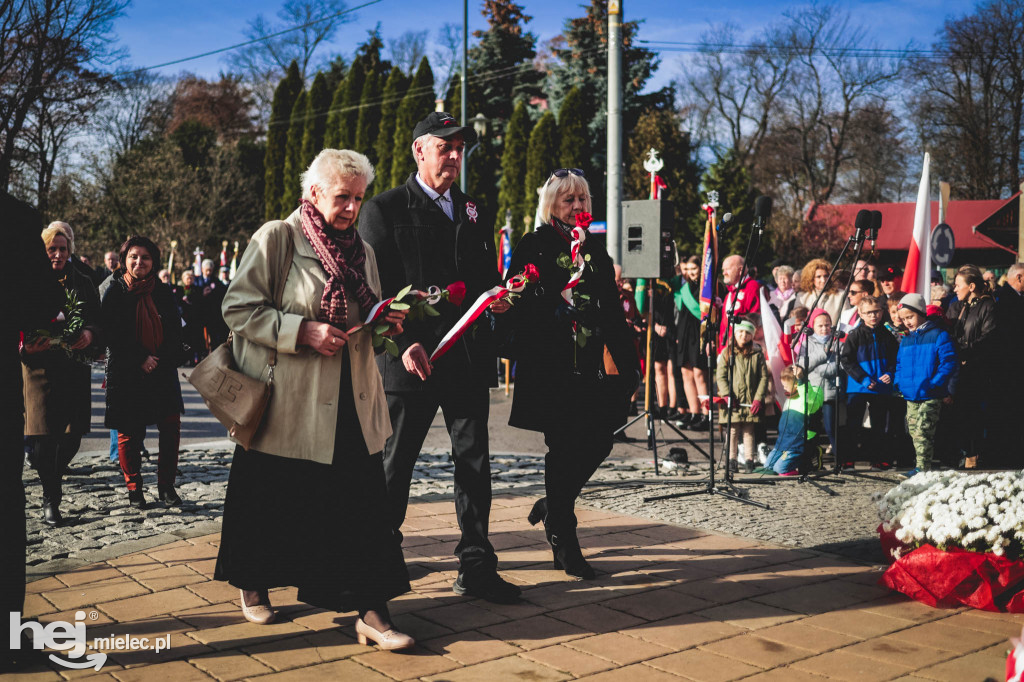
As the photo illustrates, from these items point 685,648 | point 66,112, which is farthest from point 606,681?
point 66,112

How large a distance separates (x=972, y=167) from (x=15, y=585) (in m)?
40.0

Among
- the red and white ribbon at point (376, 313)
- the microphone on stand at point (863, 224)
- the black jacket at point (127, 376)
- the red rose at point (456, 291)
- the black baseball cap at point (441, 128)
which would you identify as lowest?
the black jacket at point (127, 376)

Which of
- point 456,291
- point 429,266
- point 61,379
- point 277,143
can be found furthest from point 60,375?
point 277,143

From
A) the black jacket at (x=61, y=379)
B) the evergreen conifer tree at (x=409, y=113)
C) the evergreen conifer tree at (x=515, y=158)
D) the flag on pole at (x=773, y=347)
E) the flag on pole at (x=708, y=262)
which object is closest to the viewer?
the black jacket at (x=61, y=379)

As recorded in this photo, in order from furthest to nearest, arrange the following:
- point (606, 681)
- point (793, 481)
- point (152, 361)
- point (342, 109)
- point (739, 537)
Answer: point (342, 109) < point (793, 481) < point (152, 361) < point (739, 537) < point (606, 681)

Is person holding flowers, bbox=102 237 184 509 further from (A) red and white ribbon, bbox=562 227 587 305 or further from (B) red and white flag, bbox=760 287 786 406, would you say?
(B) red and white flag, bbox=760 287 786 406

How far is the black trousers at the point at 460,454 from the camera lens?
14.5 feet

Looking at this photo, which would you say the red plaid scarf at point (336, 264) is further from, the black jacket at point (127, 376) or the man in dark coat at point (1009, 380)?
the man in dark coat at point (1009, 380)

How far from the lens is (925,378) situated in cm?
834

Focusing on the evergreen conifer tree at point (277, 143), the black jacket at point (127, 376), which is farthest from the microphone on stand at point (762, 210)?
the evergreen conifer tree at point (277, 143)

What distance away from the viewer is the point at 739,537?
18.6 ft

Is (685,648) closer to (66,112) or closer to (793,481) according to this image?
(793,481)

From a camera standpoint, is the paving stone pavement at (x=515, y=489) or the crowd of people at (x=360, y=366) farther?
the paving stone pavement at (x=515, y=489)

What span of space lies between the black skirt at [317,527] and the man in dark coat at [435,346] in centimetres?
51
